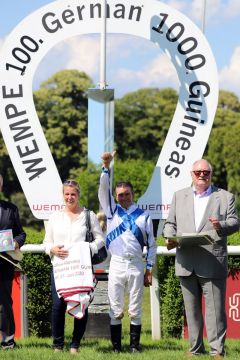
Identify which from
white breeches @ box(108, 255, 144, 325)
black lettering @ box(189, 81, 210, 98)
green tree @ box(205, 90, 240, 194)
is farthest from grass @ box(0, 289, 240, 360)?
green tree @ box(205, 90, 240, 194)

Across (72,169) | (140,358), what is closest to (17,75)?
(140,358)

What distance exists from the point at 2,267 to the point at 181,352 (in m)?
1.84

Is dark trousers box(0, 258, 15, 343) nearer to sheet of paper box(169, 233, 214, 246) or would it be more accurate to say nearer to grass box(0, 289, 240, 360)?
grass box(0, 289, 240, 360)

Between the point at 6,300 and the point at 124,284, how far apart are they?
1118 millimetres

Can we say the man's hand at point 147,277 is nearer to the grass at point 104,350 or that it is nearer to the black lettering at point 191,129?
the grass at point 104,350

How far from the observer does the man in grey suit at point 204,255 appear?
24.8ft

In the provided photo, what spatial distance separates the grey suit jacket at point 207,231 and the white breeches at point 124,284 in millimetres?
470

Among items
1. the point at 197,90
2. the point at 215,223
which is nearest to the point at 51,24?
the point at 197,90

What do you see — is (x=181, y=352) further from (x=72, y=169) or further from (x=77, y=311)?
(x=72, y=169)

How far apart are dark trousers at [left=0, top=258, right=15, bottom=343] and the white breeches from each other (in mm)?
A: 949

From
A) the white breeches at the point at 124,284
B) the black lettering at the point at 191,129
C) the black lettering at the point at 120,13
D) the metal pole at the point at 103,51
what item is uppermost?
the black lettering at the point at 120,13

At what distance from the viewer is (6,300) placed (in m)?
8.15

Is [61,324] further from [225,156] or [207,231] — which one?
[225,156]

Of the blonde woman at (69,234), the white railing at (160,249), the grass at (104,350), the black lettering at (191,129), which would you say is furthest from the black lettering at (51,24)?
the grass at (104,350)
